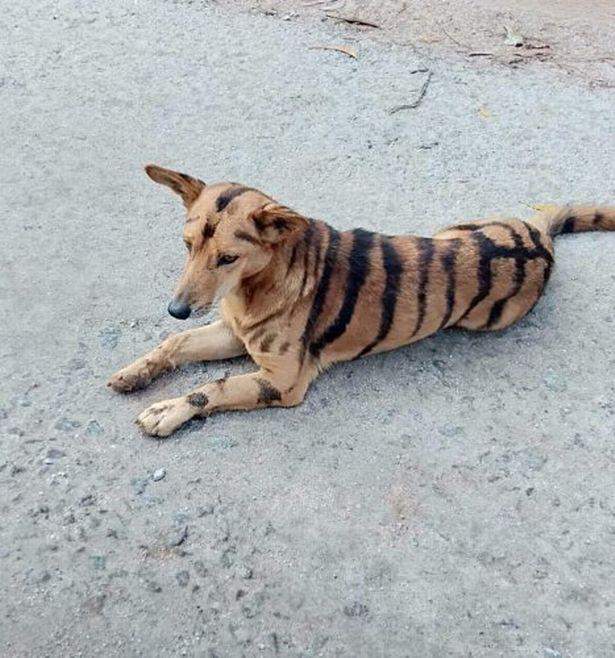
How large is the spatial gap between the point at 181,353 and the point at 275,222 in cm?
99

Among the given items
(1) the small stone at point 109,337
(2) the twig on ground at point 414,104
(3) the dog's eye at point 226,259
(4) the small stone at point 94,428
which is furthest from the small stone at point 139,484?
(2) the twig on ground at point 414,104

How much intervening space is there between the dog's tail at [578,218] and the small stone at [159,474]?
9.63ft

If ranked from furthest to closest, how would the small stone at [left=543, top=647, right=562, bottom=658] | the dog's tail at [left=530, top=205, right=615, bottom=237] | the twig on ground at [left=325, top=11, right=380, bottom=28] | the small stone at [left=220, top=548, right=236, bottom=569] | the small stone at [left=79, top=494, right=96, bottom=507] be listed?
the twig on ground at [left=325, top=11, right=380, bottom=28] → the dog's tail at [left=530, top=205, right=615, bottom=237] → the small stone at [left=79, top=494, right=96, bottom=507] → the small stone at [left=220, top=548, right=236, bottom=569] → the small stone at [left=543, top=647, right=562, bottom=658]

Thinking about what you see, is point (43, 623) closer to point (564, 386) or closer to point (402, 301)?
point (402, 301)

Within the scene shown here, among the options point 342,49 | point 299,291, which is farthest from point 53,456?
point 342,49

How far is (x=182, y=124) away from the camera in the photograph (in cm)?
666

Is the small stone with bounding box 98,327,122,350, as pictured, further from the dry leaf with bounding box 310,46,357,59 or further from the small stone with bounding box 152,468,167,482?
the dry leaf with bounding box 310,46,357,59

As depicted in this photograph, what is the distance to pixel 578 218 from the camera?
572 cm

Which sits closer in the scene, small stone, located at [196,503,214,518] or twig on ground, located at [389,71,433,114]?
small stone, located at [196,503,214,518]

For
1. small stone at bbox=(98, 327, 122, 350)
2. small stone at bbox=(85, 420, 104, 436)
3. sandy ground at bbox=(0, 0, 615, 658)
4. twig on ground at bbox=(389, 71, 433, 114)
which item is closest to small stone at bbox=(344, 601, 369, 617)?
sandy ground at bbox=(0, 0, 615, 658)

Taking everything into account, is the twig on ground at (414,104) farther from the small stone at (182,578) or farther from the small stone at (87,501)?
the small stone at (182,578)

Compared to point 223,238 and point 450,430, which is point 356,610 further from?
point 223,238

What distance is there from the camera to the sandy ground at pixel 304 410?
373cm

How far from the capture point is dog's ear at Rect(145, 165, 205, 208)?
4320mm
